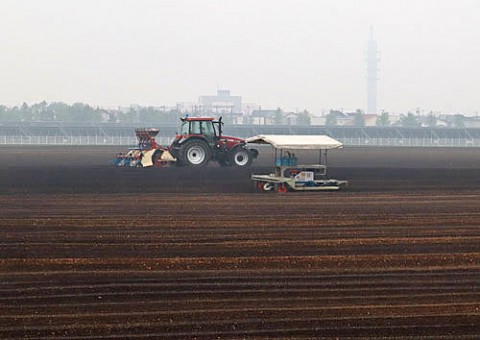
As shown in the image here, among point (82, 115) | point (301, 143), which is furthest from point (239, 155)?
point (82, 115)

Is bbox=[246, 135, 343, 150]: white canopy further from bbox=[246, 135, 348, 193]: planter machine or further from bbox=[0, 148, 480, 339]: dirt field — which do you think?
bbox=[0, 148, 480, 339]: dirt field

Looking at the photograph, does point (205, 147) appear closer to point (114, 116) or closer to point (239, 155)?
point (239, 155)

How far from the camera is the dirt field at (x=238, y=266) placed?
10.6 meters

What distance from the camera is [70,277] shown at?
12945mm

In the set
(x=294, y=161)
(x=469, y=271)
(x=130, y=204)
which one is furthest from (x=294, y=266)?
(x=294, y=161)

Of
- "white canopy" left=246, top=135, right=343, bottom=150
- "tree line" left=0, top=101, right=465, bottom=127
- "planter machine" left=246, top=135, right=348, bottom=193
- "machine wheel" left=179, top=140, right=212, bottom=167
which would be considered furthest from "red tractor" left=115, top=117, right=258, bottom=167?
"tree line" left=0, top=101, right=465, bottom=127

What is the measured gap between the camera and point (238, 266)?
13750 mm

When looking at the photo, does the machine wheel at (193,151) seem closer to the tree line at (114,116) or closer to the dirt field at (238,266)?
the dirt field at (238,266)

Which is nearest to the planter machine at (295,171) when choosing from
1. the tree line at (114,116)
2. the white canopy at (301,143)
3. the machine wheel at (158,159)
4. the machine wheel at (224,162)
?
the white canopy at (301,143)

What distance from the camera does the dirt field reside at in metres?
10.6

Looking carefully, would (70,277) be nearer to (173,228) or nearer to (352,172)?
(173,228)

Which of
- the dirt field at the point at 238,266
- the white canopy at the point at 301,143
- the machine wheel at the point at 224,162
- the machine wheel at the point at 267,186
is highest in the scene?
the white canopy at the point at 301,143

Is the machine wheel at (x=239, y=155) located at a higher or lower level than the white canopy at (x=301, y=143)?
lower

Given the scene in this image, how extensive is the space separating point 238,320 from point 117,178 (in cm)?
1930
